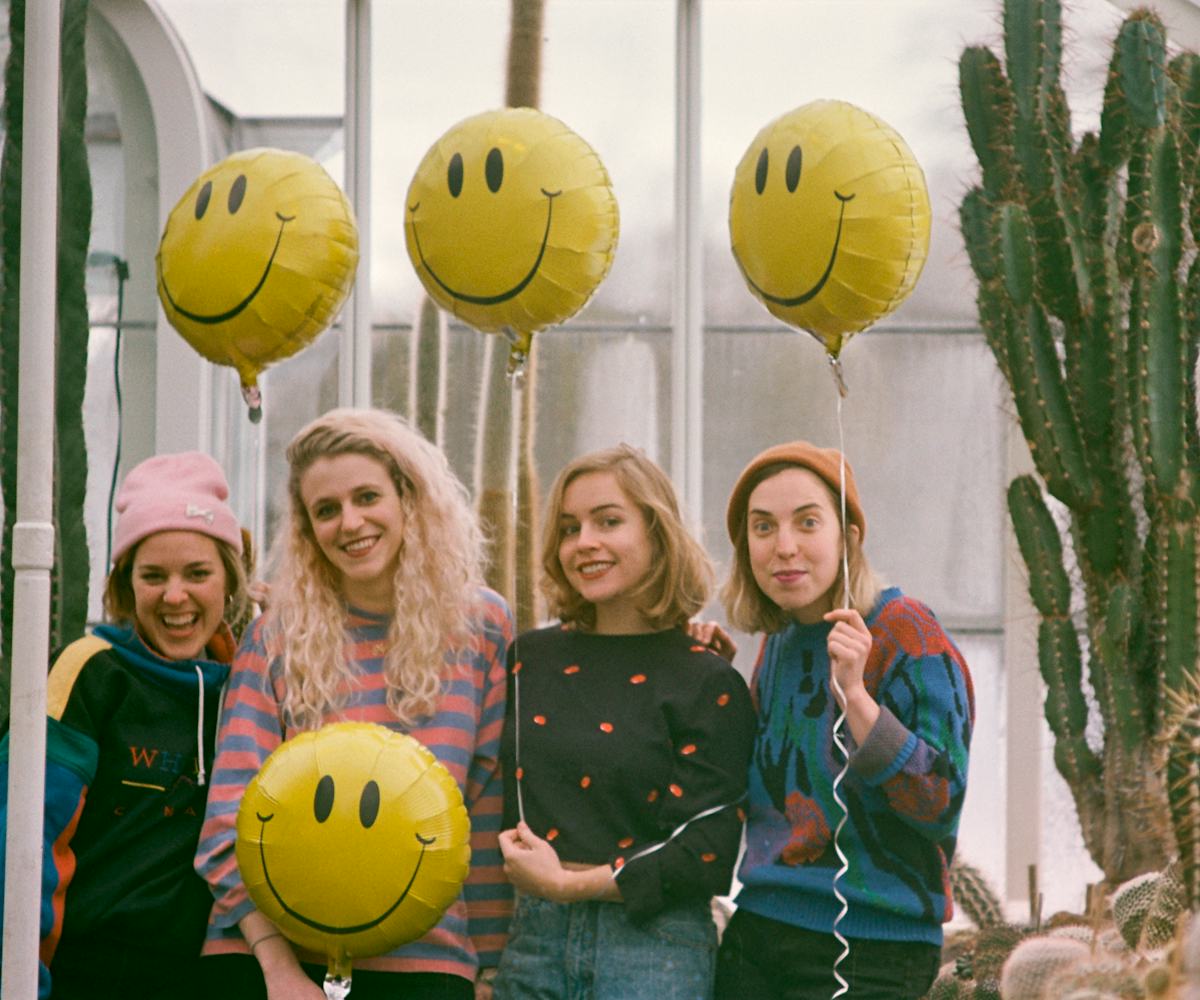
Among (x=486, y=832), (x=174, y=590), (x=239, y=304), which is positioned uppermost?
(x=239, y=304)

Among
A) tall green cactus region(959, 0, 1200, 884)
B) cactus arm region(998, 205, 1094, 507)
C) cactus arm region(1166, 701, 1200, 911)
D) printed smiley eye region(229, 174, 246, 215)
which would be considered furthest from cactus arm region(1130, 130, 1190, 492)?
printed smiley eye region(229, 174, 246, 215)

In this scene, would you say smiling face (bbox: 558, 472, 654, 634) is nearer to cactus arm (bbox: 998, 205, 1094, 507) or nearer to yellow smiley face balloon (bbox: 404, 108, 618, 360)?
yellow smiley face balloon (bbox: 404, 108, 618, 360)

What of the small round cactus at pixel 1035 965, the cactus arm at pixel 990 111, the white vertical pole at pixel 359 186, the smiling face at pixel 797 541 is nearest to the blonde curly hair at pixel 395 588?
the smiling face at pixel 797 541

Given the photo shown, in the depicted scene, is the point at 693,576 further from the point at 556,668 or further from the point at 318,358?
the point at 318,358

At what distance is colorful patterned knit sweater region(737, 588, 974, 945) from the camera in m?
2.40

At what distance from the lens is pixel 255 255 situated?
247cm

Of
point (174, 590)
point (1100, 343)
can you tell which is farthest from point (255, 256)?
point (1100, 343)

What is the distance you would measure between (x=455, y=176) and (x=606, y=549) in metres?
0.63

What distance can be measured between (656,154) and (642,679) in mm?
2578

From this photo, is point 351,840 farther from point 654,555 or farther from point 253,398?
point 253,398

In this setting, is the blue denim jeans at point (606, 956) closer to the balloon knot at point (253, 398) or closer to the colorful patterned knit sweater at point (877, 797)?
the colorful patterned knit sweater at point (877, 797)

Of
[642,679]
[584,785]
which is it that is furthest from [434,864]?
[642,679]

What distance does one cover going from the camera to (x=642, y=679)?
253 cm

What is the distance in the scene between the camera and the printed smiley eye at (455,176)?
8.11ft
